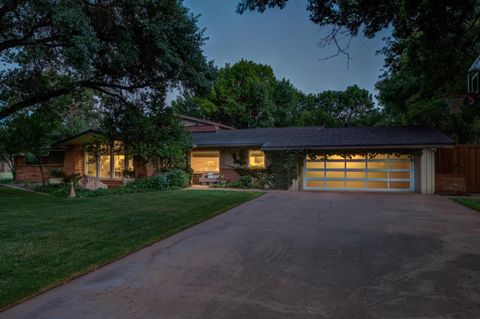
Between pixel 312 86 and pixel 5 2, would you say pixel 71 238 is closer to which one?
pixel 5 2

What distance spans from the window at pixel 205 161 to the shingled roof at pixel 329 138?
30.9 inches

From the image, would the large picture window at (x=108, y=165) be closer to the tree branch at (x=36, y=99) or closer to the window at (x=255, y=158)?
the window at (x=255, y=158)

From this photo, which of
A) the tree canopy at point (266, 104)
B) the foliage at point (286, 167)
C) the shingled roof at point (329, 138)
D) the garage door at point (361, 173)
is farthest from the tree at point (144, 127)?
the tree canopy at point (266, 104)

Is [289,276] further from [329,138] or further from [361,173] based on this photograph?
[329,138]

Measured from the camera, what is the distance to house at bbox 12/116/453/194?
43.9ft

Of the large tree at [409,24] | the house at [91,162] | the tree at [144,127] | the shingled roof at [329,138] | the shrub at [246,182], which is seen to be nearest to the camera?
the large tree at [409,24]

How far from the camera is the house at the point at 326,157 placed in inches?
527

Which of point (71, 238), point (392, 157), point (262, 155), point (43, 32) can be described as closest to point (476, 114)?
point (392, 157)

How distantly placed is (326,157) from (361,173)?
182cm

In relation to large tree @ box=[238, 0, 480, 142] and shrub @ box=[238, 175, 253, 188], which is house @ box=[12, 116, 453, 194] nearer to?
shrub @ box=[238, 175, 253, 188]

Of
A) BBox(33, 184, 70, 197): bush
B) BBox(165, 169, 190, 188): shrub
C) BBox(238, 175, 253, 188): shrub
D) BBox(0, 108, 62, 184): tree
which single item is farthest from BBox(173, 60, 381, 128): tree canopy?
BBox(0, 108, 62, 184): tree

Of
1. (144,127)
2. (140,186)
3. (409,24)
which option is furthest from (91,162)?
(409,24)

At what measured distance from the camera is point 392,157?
46.5ft

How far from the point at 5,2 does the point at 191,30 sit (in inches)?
188
